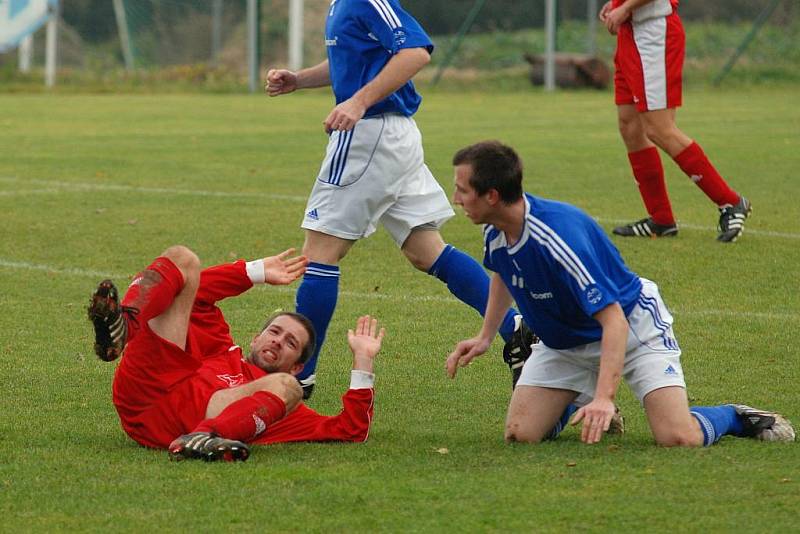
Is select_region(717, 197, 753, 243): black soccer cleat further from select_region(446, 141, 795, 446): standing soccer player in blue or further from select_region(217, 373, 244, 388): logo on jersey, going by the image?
select_region(217, 373, 244, 388): logo on jersey

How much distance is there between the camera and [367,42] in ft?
20.3

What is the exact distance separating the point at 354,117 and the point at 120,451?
1.72 m

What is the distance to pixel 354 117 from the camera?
5844 mm

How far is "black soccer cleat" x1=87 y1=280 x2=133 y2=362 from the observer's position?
482 cm

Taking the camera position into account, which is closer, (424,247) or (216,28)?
(424,247)

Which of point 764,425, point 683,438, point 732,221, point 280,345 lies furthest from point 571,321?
point 732,221

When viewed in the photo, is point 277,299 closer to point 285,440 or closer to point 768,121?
point 285,440

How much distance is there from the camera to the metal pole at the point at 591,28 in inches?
1252

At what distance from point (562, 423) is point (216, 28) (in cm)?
2777

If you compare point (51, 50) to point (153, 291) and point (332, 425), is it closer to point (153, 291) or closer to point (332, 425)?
point (153, 291)

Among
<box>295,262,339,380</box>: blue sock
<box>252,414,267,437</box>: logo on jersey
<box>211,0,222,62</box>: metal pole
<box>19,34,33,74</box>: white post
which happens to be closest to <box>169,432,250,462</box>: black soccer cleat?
<box>252,414,267,437</box>: logo on jersey

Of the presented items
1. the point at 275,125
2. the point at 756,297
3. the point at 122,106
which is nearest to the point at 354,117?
the point at 756,297

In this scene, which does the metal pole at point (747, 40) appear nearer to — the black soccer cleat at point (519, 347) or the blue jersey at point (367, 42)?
the blue jersey at point (367, 42)

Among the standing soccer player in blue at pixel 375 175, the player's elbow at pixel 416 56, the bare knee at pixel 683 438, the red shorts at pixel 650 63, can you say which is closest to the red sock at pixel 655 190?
the red shorts at pixel 650 63
